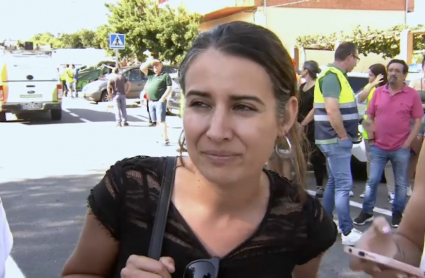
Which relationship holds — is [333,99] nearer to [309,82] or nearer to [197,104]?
[309,82]

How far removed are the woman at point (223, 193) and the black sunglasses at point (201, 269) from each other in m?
0.04

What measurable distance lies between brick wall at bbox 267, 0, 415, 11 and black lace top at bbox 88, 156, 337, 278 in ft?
96.4

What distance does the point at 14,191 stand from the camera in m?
7.71

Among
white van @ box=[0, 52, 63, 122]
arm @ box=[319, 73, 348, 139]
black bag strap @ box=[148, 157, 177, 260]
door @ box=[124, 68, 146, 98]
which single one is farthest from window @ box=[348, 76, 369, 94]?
door @ box=[124, 68, 146, 98]

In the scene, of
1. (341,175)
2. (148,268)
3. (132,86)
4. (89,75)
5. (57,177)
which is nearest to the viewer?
(148,268)

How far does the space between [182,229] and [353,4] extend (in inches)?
1286

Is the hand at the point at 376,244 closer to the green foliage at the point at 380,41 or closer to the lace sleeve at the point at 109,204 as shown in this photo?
the lace sleeve at the point at 109,204

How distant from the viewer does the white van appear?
16.5 m

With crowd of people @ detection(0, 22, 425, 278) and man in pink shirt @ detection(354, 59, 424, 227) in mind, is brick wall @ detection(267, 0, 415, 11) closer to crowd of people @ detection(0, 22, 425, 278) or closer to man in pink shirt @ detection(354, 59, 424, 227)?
man in pink shirt @ detection(354, 59, 424, 227)

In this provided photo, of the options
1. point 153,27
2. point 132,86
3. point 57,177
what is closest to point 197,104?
point 57,177

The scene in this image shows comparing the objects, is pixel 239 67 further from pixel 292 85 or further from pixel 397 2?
pixel 397 2

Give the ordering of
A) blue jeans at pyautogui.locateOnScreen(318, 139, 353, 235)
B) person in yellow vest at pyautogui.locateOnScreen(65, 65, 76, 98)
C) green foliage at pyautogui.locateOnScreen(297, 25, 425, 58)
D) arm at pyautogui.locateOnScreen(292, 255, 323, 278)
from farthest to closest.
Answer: person in yellow vest at pyautogui.locateOnScreen(65, 65, 76, 98), green foliage at pyautogui.locateOnScreen(297, 25, 425, 58), blue jeans at pyautogui.locateOnScreen(318, 139, 353, 235), arm at pyautogui.locateOnScreen(292, 255, 323, 278)

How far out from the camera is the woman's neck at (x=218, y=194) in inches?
66.2

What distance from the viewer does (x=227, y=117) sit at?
1498 mm
